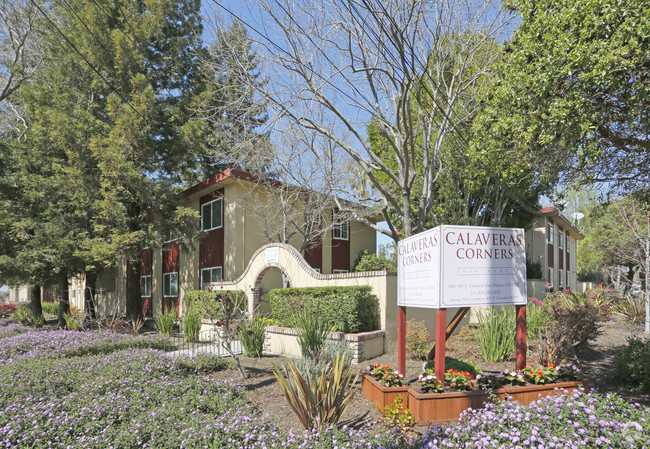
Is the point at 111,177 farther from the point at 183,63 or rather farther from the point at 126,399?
the point at 126,399

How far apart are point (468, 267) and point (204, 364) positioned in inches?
213

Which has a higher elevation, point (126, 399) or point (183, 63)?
point (183, 63)

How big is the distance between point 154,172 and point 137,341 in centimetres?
916

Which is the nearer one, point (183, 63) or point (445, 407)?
point (445, 407)

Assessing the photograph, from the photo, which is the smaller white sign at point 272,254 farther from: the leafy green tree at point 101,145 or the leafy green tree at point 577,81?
the leafy green tree at point 577,81

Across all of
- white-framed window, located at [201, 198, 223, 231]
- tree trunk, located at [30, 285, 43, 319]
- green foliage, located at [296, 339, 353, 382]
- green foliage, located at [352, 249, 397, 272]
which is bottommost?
tree trunk, located at [30, 285, 43, 319]

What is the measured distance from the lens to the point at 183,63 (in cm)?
1884

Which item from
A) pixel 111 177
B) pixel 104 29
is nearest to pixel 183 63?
pixel 104 29

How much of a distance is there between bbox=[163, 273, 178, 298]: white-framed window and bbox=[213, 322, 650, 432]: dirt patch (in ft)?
39.9

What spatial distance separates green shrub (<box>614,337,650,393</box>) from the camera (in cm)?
621

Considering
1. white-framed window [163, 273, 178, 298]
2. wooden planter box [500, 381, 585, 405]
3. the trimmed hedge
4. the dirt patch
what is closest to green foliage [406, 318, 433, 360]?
the dirt patch

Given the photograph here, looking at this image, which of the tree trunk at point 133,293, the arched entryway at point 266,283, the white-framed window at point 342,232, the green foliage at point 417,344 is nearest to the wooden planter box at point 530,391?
the green foliage at point 417,344

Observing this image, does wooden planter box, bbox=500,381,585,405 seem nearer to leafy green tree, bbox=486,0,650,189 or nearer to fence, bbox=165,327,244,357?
leafy green tree, bbox=486,0,650,189

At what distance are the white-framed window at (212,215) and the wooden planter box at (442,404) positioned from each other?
14.2 metres
